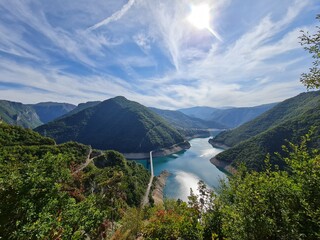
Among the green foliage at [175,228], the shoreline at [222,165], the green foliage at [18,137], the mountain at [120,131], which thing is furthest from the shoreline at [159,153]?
the green foliage at [175,228]

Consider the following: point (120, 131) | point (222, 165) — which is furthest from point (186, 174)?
point (120, 131)

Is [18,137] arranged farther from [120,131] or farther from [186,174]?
[120,131]

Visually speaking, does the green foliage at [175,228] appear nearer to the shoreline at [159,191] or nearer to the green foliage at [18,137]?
the shoreline at [159,191]

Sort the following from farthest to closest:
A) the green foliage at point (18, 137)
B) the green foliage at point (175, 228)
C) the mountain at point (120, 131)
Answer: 1. the mountain at point (120, 131)
2. the green foliage at point (18, 137)
3. the green foliage at point (175, 228)

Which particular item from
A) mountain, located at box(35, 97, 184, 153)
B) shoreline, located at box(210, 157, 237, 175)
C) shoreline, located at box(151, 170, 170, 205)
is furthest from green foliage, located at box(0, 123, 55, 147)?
mountain, located at box(35, 97, 184, 153)

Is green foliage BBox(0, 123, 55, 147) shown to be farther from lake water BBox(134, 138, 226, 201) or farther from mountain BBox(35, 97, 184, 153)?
mountain BBox(35, 97, 184, 153)

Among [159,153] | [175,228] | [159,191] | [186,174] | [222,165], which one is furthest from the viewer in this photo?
[159,153]

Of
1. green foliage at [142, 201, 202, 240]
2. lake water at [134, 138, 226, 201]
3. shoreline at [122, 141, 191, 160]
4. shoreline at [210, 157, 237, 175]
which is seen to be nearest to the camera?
green foliage at [142, 201, 202, 240]

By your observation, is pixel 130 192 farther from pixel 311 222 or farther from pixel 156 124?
pixel 156 124
